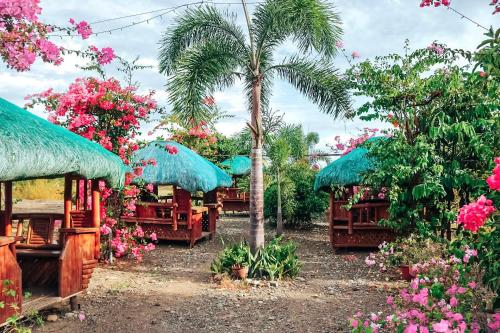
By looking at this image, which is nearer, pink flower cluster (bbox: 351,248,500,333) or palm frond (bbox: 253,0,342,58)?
pink flower cluster (bbox: 351,248,500,333)

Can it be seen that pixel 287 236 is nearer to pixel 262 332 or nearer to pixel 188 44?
pixel 188 44

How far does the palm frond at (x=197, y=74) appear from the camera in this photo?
9.74 m

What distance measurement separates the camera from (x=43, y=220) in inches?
289

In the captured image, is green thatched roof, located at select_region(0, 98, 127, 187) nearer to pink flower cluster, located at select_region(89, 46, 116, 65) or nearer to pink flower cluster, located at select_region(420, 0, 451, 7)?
pink flower cluster, located at select_region(89, 46, 116, 65)

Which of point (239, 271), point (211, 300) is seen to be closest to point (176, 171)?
point (239, 271)

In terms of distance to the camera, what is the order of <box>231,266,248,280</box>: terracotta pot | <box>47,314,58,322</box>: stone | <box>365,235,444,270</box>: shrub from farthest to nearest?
<box>231,266,248,280</box>: terracotta pot
<box>365,235,444,270</box>: shrub
<box>47,314,58,322</box>: stone

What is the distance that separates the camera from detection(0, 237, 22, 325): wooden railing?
5031mm

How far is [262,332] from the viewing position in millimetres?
5961

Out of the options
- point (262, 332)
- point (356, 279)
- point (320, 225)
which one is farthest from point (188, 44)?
point (320, 225)

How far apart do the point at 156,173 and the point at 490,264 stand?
9.44 m

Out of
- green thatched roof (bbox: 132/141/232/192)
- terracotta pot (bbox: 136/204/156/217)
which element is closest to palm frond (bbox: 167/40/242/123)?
green thatched roof (bbox: 132/141/232/192)

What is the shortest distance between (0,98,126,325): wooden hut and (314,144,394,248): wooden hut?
19.4ft

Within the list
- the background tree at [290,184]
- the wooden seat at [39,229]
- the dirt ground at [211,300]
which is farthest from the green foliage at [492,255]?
the background tree at [290,184]

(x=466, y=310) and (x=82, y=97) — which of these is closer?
(x=466, y=310)
